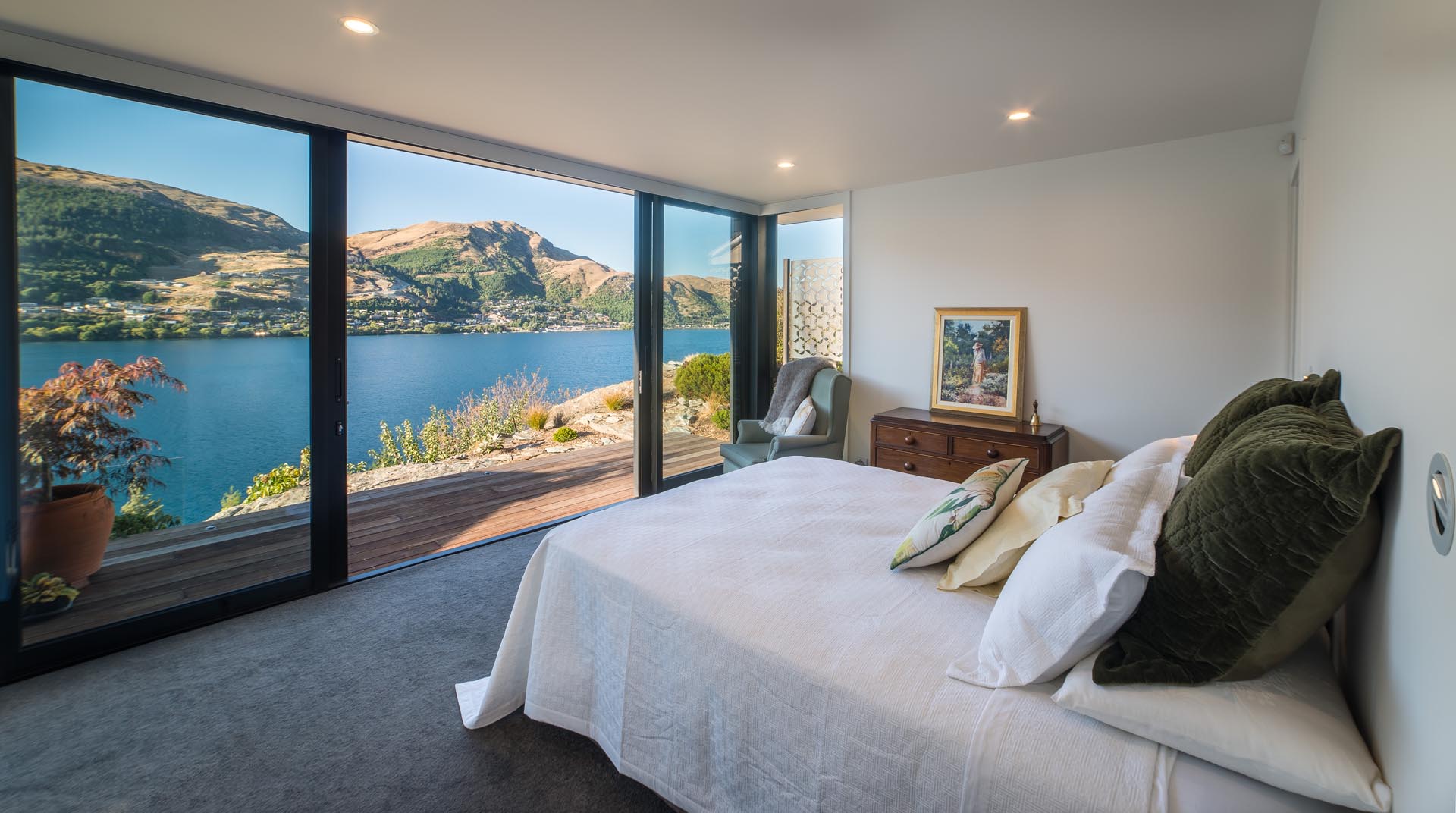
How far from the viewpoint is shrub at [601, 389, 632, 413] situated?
→ 6.02m

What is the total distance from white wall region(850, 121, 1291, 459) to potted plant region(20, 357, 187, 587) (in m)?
4.48

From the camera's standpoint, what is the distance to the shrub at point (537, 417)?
622 cm

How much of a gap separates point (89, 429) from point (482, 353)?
140 inches

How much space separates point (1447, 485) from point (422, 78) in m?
3.30

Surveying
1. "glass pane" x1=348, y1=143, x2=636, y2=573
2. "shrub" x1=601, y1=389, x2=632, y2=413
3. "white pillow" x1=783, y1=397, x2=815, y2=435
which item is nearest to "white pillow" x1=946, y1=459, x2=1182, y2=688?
"white pillow" x1=783, y1=397, x2=815, y2=435

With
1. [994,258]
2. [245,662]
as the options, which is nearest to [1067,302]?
[994,258]

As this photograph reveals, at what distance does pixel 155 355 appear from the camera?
2.64m

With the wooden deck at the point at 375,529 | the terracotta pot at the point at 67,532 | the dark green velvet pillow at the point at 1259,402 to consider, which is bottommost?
the wooden deck at the point at 375,529

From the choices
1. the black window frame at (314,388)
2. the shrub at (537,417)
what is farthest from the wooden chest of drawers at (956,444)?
the shrub at (537,417)

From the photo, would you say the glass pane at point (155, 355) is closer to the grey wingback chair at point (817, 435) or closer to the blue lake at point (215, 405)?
the blue lake at point (215, 405)

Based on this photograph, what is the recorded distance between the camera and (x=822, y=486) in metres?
2.62

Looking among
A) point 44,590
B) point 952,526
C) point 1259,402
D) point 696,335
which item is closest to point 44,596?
point 44,590

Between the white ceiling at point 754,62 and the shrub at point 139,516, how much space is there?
6.15 feet

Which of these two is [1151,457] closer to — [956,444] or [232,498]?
[956,444]
